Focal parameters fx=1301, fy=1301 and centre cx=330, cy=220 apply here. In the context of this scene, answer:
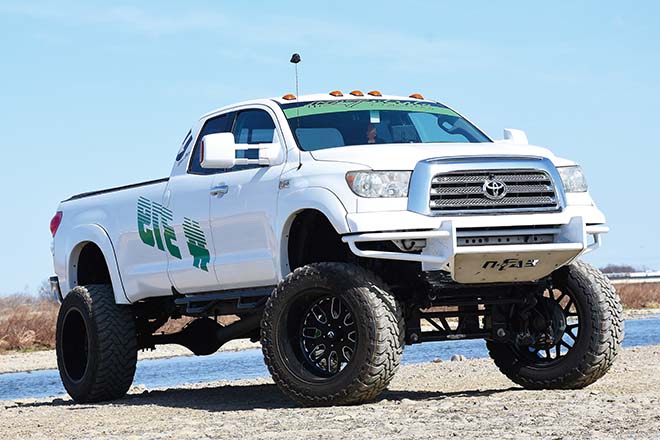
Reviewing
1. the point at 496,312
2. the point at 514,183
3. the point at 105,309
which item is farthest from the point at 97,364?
the point at 514,183

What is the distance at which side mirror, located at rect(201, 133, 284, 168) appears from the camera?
9484 mm

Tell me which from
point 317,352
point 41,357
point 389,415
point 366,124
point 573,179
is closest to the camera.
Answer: point 389,415

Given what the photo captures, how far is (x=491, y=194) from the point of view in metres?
8.84

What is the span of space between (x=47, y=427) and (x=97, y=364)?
7.08ft

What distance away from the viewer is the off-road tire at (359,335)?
8695 millimetres

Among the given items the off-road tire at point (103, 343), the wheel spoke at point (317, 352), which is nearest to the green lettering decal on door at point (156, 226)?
the off-road tire at point (103, 343)

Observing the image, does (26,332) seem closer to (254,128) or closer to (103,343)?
(103,343)

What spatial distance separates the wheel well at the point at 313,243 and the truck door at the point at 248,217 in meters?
0.16

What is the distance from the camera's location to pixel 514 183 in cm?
896

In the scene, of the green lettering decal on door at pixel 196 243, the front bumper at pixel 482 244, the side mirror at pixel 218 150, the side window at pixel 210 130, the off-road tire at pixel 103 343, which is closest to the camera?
the front bumper at pixel 482 244

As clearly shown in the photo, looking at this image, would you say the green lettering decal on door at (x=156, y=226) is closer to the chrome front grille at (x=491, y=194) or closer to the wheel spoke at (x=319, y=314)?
the wheel spoke at (x=319, y=314)

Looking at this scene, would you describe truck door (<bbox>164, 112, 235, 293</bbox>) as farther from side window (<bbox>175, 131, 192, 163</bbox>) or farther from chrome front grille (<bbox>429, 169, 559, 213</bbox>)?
chrome front grille (<bbox>429, 169, 559, 213</bbox>)

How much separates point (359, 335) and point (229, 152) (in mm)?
1750

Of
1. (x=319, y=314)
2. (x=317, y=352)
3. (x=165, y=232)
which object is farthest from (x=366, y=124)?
(x=165, y=232)
